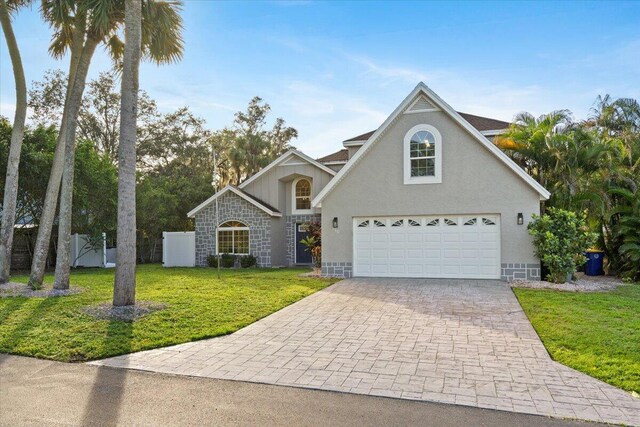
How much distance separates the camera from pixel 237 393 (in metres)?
4.82

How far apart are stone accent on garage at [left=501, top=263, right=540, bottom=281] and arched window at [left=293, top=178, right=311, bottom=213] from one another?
10408mm

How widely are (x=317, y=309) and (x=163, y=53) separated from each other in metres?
7.67

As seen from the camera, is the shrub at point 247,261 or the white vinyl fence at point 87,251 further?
the white vinyl fence at point 87,251

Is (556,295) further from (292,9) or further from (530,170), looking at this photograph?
(292,9)

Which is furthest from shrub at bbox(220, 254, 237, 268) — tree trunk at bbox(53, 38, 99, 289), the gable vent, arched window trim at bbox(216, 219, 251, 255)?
the gable vent

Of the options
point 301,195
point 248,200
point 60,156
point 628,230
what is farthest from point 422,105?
point 60,156

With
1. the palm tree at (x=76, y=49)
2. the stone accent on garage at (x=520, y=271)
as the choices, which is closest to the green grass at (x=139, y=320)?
the palm tree at (x=76, y=49)

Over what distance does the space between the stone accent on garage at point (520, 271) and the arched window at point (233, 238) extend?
11858mm

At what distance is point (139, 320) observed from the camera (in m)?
8.24

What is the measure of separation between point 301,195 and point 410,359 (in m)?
16.4

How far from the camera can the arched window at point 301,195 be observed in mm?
21909

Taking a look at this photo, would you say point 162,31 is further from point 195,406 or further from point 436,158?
point 195,406

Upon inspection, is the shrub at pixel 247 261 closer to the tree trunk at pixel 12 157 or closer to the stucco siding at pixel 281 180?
the stucco siding at pixel 281 180

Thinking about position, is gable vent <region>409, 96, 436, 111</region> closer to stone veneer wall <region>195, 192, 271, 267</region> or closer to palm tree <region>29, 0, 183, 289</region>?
palm tree <region>29, 0, 183, 289</region>
